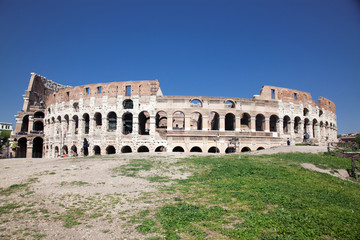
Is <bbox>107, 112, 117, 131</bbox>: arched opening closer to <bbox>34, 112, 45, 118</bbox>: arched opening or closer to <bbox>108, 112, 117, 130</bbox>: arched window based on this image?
<bbox>108, 112, 117, 130</bbox>: arched window

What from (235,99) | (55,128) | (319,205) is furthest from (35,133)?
(319,205)

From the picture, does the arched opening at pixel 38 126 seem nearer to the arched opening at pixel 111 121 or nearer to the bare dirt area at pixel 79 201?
the arched opening at pixel 111 121

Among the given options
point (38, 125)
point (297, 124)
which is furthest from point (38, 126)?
point (297, 124)

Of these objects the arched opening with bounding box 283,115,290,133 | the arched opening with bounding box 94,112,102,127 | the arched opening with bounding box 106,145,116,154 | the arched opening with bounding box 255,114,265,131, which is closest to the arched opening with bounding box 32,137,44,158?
the arched opening with bounding box 94,112,102,127

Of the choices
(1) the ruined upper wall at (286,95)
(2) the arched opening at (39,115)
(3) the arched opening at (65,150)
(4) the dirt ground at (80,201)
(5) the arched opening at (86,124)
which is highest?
(1) the ruined upper wall at (286,95)

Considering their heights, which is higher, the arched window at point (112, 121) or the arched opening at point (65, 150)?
the arched window at point (112, 121)

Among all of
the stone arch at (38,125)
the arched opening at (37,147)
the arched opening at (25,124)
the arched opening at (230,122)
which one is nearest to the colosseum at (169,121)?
the arched opening at (230,122)

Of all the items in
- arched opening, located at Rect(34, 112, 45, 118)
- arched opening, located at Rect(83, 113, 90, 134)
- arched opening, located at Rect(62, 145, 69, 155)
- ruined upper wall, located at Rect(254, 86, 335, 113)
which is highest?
ruined upper wall, located at Rect(254, 86, 335, 113)

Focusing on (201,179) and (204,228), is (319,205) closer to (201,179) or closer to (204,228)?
(204,228)

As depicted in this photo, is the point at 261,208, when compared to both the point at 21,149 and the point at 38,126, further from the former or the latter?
the point at 38,126
